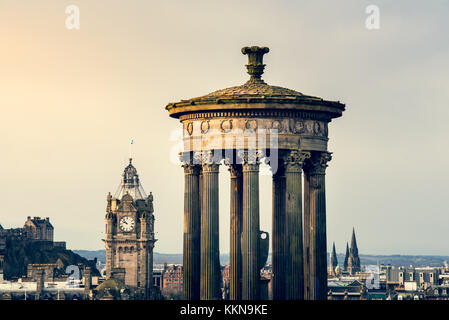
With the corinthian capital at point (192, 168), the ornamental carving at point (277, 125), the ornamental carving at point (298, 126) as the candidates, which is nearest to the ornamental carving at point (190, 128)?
the corinthian capital at point (192, 168)

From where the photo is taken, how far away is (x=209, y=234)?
55.6 meters

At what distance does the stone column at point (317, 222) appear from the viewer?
55.9m

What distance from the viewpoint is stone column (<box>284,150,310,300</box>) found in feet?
181

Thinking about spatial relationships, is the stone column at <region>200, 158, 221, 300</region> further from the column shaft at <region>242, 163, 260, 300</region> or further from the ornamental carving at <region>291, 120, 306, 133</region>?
the ornamental carving at <region>291, 120, 306, 133</region>

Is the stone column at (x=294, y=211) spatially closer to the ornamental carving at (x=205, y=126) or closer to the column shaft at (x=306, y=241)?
the column shaft at (x=306, y=241)

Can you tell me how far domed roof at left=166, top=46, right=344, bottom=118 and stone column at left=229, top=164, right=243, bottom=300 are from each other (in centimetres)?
379

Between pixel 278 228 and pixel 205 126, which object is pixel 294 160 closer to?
pixel 205 126

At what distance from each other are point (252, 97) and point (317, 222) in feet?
20.1

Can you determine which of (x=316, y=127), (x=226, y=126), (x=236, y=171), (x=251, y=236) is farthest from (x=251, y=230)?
(x=316, y=127)

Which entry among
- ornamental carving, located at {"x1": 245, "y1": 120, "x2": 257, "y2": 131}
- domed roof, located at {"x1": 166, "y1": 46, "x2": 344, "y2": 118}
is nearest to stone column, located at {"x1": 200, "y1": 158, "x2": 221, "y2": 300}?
ornamental carving, located at {"x1": 245, "y1": 120, "x2": 257, "y2": 131}

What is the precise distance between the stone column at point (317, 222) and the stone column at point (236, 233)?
294 centimetres

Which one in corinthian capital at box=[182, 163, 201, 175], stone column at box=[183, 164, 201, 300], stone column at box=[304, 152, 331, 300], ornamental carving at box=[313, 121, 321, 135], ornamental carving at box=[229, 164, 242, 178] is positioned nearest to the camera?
ornamental carving at box=[313, 121, 321, 135]
